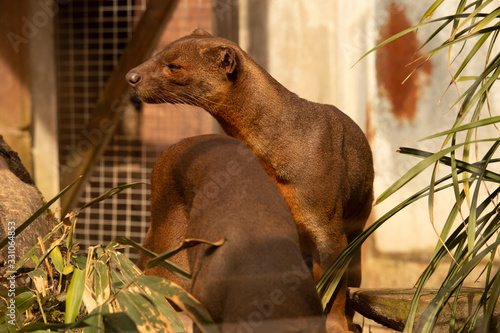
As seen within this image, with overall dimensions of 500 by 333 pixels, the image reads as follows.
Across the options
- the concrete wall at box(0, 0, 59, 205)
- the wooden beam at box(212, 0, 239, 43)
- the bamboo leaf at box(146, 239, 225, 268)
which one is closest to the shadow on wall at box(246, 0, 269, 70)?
the wooden beam at box(212, 0, 239, 43)

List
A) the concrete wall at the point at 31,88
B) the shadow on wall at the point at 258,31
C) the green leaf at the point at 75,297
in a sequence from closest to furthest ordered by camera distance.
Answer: the green leaf at the point at 75,297 → the shadow on wall at the point at 258,31 → the concrete wall at the point at 31,88

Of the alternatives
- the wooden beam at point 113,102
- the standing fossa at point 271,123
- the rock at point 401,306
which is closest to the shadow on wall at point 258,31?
the wooden beam at point 113,102

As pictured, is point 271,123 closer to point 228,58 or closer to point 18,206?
point 228,58

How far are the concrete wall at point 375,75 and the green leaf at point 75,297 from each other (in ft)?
8.01

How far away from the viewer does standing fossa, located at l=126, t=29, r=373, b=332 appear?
2318mm

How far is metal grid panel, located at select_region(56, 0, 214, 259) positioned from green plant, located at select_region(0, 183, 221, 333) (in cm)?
277

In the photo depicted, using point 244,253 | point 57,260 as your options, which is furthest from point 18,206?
point 244,253

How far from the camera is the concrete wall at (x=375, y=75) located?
3938 mm

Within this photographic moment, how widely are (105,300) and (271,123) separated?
901 mm

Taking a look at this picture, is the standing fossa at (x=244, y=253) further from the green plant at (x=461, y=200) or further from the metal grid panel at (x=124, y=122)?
the metal grid panel at (x=124, y=122)

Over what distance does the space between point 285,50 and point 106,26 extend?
6.71 feet

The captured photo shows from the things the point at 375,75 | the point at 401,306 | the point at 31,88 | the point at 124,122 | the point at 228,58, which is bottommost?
the point at 401,306

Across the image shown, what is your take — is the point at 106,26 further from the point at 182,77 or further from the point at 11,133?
the point at 182,77

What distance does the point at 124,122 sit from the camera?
226 inches
